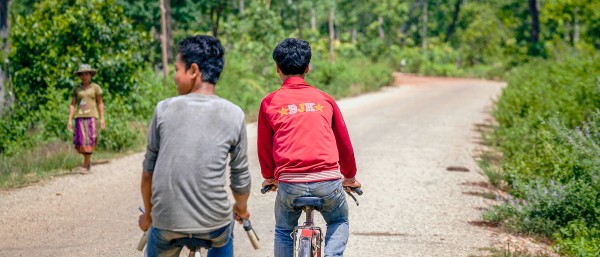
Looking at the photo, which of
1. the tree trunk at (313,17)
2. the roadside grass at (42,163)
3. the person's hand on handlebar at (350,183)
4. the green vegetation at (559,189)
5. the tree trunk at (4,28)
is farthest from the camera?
the tree trunk at (313,17)

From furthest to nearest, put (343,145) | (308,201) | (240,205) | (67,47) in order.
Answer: (67,47)
(343,145)
(308,201)
(240,205)

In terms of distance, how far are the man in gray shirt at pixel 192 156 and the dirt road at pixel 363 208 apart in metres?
3.49

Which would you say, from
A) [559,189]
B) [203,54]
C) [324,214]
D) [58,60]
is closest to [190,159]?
[203,54]

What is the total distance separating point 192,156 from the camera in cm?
384

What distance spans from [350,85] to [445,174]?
60.5ft

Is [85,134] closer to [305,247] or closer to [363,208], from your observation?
[363,208]

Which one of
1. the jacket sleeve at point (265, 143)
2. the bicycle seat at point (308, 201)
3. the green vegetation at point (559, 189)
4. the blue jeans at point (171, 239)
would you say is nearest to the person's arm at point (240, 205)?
the blue jeans at point (171, 239)

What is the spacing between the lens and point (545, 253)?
7.87 m

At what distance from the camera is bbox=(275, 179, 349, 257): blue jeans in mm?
4918

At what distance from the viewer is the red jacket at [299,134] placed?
4879mm

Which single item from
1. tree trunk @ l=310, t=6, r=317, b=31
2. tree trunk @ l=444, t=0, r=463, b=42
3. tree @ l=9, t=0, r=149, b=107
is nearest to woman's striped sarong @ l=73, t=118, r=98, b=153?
tree @ l=9, t=0, r=149, b=107

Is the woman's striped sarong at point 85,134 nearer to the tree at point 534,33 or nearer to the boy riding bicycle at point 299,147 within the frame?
the boy riding bicycle at point 299,147

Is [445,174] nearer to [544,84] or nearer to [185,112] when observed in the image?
[544,84]

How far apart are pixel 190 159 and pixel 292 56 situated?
1370 millimetres
